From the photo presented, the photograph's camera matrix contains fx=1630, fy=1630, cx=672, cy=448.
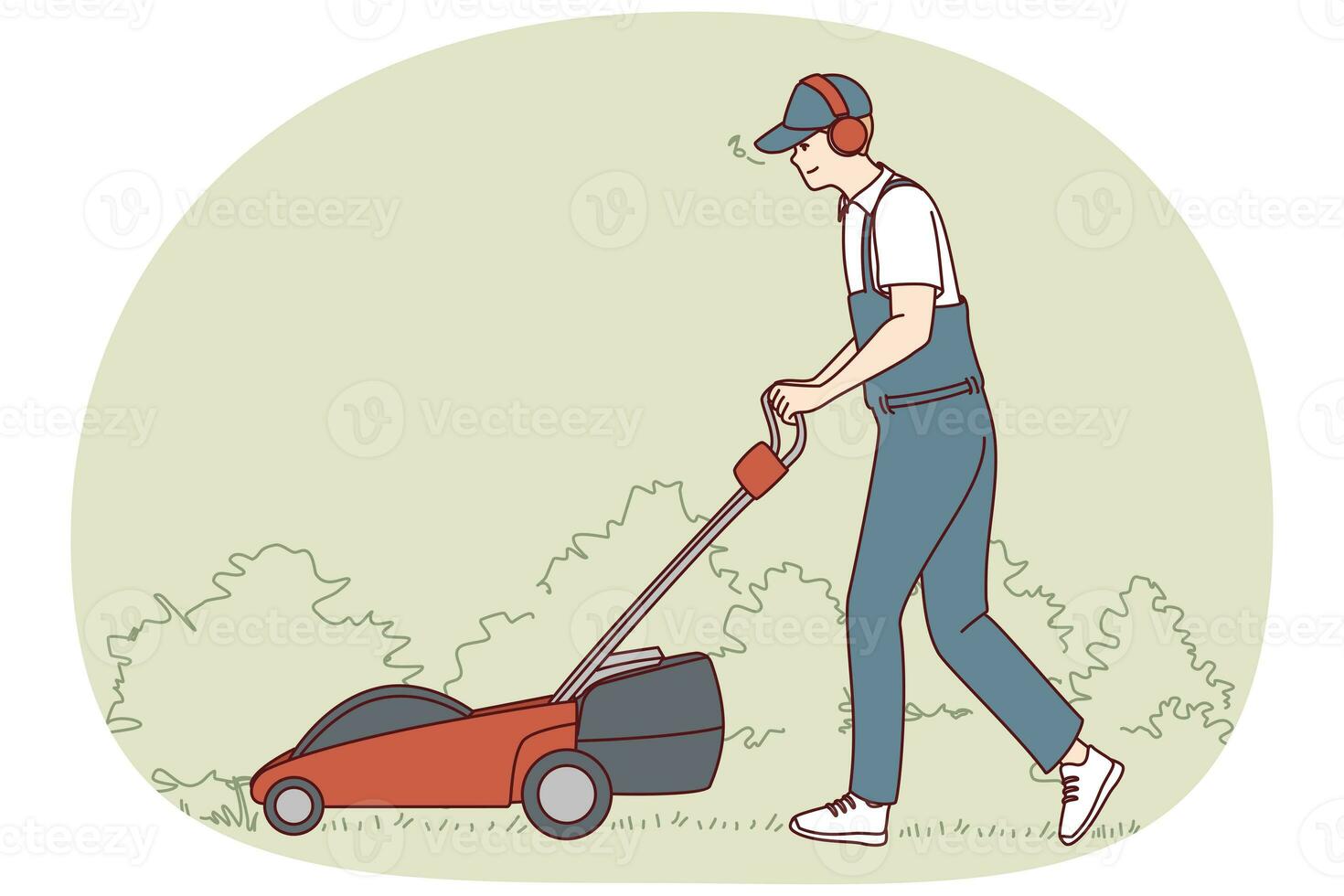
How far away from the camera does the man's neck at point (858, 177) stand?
16.2 ft

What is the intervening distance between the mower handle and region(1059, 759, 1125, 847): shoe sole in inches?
54.5

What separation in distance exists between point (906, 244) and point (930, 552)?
3.02 feet

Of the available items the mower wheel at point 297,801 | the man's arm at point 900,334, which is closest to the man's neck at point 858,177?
the man's arm at point 900,334

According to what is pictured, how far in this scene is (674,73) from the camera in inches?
201

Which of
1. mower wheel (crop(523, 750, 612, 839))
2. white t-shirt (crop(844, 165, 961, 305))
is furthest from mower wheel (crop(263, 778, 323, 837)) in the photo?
white t-shirt (crop(844, 165, 961, 305))

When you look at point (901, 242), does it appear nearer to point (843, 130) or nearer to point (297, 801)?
point (843, 130)

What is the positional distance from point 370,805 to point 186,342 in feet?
5.10

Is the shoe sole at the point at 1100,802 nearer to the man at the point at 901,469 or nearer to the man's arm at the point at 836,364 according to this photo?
the man at the point at 901,469

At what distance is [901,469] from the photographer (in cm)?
487

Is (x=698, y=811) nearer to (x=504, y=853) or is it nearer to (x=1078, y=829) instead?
(x=504, y=853)

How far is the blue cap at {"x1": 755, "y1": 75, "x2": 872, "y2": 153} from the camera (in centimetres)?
494

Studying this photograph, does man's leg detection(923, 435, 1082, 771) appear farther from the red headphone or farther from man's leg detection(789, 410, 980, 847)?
the red headphone

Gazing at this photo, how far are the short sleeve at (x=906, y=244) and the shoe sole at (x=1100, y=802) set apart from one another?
1.58 meters

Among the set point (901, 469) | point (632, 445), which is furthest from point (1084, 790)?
point (632, 445)
